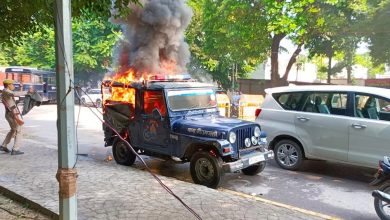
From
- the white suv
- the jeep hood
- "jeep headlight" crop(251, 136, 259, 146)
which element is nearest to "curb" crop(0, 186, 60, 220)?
the jeep hood

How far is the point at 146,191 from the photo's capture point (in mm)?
5852

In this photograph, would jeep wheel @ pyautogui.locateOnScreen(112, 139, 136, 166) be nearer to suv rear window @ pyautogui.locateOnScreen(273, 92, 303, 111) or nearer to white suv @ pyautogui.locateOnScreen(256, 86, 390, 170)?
white suv @ pyautogui.locateOnScreen(256, 86, 390, 170)

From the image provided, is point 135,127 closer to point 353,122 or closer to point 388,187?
point 353,122

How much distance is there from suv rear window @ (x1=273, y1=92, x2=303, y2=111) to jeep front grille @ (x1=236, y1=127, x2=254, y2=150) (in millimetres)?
1520

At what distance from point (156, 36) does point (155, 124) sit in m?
5.20

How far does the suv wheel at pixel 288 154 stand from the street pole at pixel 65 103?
5482 mm

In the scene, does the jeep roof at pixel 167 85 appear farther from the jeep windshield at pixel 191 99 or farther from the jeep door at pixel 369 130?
the jeep door at pixel 369 130

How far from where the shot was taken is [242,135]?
6.98 metres

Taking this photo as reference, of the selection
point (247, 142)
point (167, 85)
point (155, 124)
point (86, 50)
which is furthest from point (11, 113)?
point (86, 50)

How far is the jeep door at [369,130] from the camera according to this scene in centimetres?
686

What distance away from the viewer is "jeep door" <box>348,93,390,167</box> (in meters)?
6.86

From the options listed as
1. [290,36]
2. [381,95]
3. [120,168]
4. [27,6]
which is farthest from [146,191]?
[290,36]

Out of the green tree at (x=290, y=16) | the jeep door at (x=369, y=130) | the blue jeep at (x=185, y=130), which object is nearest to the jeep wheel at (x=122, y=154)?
the blue jeep at (x=185, y=130)

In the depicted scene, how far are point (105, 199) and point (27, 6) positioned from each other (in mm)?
2713
